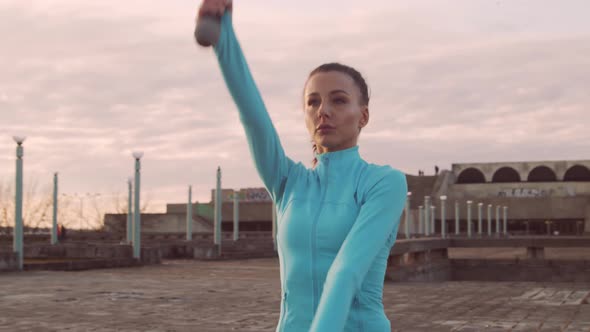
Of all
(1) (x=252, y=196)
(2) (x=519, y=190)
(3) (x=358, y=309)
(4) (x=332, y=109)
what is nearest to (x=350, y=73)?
(4) (x=332, y=109)

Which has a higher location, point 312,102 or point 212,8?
point 212,8

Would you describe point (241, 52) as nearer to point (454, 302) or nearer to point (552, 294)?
point (454, 302)

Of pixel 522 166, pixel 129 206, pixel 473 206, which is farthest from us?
pixel 522 166

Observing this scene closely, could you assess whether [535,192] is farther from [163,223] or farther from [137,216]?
[137,216]

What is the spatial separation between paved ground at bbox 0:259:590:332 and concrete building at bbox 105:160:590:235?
184ft

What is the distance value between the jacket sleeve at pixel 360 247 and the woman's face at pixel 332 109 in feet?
0.54

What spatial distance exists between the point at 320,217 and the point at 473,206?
262 feet

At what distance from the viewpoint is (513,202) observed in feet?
258

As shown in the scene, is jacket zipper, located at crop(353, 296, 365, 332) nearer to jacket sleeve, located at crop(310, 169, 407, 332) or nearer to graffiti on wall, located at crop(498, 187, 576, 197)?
jacket sleeve, located at crop(310, 169, 407, 332)

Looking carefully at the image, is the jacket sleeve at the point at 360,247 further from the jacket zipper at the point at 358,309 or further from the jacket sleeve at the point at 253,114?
the jacket sleeve at the point at 253,114

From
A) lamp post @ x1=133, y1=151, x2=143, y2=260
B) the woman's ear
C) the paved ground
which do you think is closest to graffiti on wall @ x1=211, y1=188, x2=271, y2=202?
lamp post @ x1=133, y1=151, x2=143, y2=260

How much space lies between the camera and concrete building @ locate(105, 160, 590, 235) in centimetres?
7462

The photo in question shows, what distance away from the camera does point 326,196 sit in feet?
6.04

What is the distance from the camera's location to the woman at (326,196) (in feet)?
5.50
